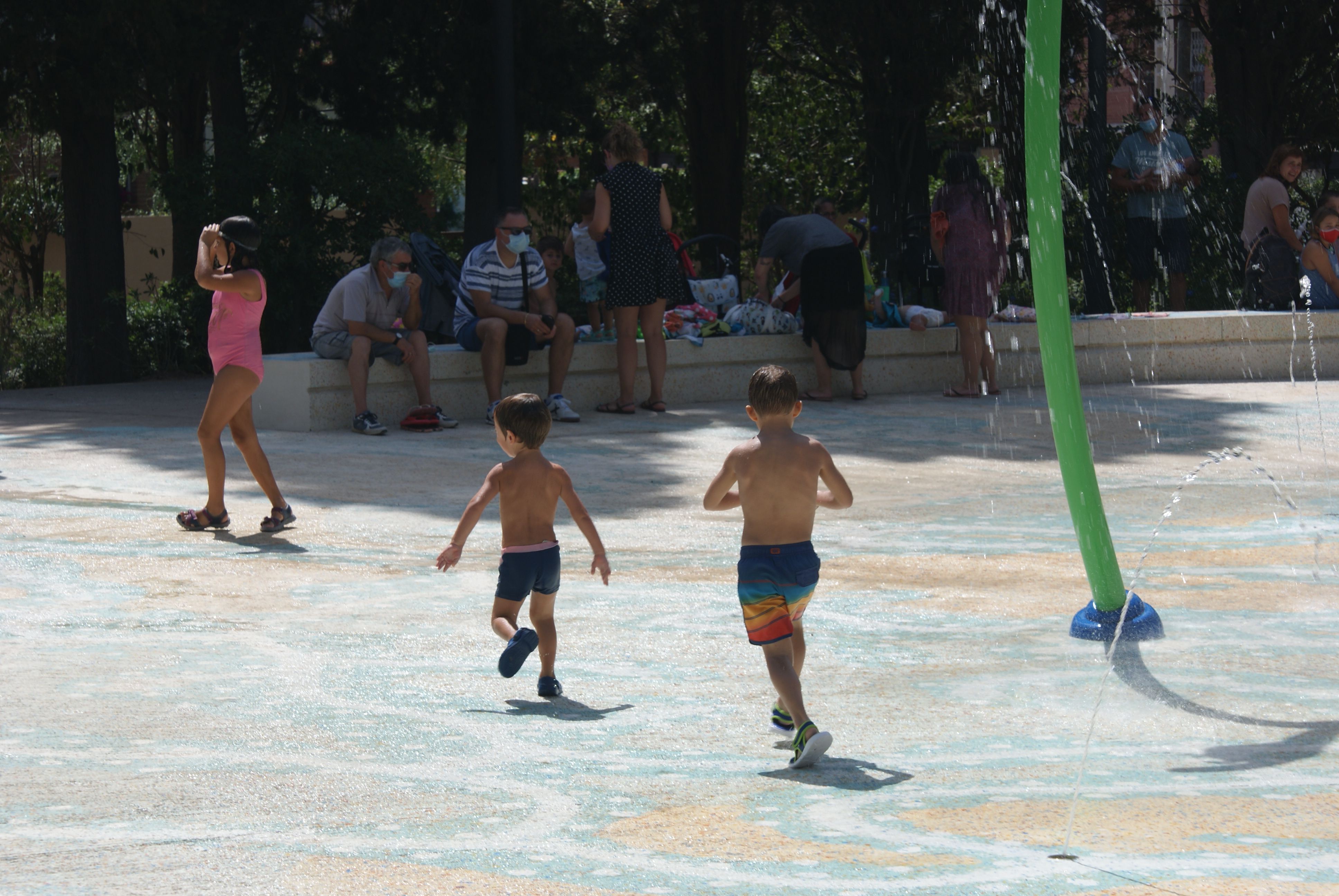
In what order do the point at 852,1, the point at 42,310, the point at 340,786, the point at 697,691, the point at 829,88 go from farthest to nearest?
1. the point at 829,88
2. the point at 42,310
3. the point at 852,1
4. the point at 697,691
5. the point at 340,786

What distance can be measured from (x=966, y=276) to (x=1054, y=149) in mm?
7000

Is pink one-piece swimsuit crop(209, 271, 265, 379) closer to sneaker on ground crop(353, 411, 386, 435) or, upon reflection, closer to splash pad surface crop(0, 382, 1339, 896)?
splash pad surface crop(0, 382, 1339, 896)

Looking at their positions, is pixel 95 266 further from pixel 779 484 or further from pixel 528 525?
pixel 779 484

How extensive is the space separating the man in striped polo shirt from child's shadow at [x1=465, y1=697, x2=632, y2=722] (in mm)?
6111

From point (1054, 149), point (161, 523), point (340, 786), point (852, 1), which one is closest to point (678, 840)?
point (340, 786)

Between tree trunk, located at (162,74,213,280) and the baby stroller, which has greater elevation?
tree trunk, located at (162,74,213,280)

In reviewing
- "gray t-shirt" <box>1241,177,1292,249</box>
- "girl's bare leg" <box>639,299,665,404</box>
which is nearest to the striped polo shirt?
"girl's bare leg" <box>639,299,665,404</box>

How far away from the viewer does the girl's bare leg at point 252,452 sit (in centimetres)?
792

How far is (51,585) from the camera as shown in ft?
22.2

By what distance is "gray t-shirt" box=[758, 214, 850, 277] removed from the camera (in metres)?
12.4

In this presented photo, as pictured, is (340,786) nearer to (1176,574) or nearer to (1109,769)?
(1109,769)

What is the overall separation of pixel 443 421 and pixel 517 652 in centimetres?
624

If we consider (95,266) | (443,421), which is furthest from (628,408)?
(95,266)

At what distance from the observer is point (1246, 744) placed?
4.64m
